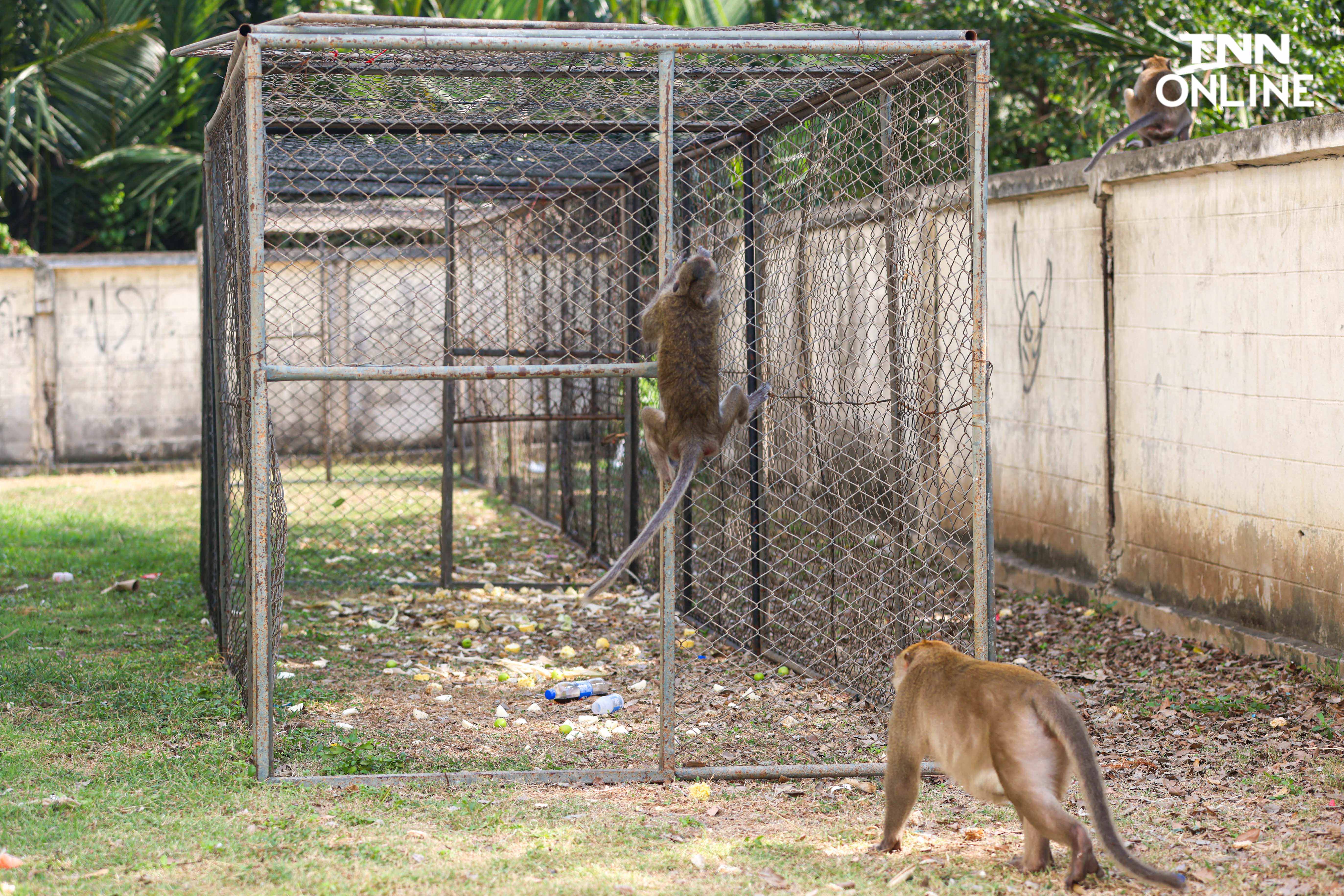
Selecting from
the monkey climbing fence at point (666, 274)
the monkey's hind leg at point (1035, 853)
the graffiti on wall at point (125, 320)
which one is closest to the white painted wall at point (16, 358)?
the graffiti on wall at point (125, 320)

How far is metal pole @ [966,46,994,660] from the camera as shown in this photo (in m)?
4.84

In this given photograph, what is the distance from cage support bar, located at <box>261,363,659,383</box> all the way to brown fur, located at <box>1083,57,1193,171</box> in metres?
4.16

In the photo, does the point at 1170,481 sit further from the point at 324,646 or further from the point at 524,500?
the point at 524,500

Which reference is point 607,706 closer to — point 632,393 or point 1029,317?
point 632,393

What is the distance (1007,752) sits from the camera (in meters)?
3.76

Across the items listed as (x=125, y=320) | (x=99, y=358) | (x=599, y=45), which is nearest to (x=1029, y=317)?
(x=599, y=45)

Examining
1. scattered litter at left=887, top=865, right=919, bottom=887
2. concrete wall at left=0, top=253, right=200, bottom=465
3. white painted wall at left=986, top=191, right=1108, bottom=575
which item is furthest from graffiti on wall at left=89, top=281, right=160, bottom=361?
scattered litter at left=887, top=865, right=919, bottom=887

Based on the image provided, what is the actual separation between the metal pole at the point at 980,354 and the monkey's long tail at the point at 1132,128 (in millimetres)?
2935

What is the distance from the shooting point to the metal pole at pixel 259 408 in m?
4.52

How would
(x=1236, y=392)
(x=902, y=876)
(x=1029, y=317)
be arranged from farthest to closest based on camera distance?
1. (x=1029, y=317)
2. (x=1236, y=392)
3. (x=902, y=876)

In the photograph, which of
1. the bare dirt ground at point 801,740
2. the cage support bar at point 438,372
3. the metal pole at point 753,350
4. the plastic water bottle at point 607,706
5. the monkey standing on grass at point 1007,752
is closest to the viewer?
the monkey standing on grass at point 1007,752

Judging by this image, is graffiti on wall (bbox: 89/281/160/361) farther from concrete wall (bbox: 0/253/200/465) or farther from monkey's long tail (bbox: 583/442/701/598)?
monkey's long tail (bbox: 583/442/701/598)

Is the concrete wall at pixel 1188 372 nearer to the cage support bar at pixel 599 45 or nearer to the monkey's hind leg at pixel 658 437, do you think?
the cage support bar at pixel 599 45

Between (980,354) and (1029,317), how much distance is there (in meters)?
4.05
